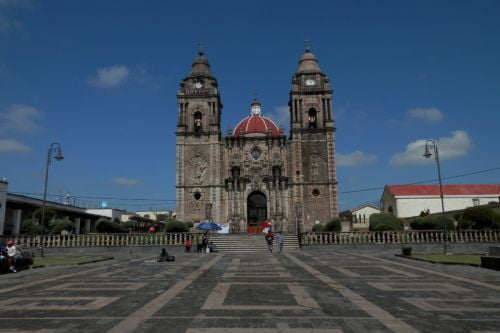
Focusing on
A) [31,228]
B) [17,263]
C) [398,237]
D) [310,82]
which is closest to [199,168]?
[310,82]

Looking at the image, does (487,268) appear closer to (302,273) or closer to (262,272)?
(302,273)

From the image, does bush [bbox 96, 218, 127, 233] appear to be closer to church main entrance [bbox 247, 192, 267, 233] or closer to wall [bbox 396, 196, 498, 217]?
church main entrance [bbox 247, 192, 267, 233]

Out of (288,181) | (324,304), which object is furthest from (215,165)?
(324,304)

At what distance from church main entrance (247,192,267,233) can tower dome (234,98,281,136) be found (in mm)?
7080

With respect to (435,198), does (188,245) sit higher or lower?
lower

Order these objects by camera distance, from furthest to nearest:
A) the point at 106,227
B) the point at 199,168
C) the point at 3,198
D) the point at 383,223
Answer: the point at 199,168 < the point at 3,198 < the point at 106,227 < the point at 383,223

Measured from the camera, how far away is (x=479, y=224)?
32656 millimetres

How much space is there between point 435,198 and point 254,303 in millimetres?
56924

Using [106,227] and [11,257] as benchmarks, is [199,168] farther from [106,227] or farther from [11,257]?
[11,257]

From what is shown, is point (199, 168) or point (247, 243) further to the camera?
point (199, 168)

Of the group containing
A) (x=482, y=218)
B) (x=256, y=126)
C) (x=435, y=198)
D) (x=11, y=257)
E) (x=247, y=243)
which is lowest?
(x=11, y=257)

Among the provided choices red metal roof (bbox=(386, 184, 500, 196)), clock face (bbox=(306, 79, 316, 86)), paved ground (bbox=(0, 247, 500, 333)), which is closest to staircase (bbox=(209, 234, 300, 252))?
paved ground (bbox=(0, 247, 500, 333))

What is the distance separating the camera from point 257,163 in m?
46.2

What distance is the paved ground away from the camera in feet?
22.2
